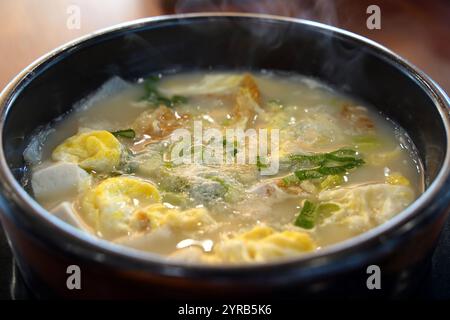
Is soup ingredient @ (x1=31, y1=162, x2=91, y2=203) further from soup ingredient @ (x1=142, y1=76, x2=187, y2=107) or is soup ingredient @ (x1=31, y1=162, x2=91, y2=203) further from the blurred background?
the blurred background

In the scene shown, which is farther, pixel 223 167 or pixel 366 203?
pixel 223 167

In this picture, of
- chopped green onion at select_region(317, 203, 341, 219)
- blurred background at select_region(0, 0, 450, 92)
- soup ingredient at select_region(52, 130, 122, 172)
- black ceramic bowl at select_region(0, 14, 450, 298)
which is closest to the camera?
black ceramic bowl at select_region(0, 14, 450, 298)

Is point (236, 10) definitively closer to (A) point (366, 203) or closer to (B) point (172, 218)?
(A) point (366, 203)

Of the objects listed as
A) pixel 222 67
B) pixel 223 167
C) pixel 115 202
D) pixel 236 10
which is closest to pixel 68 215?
pixel 115 202

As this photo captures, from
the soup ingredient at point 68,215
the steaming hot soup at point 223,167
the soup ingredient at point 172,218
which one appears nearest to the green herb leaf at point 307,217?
the steaming hot soup at point 223,167

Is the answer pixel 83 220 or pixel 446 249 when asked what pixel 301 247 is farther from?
pixel 83 220

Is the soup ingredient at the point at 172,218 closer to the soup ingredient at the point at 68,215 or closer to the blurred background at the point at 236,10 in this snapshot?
the soup ingredient at the point at 68,215

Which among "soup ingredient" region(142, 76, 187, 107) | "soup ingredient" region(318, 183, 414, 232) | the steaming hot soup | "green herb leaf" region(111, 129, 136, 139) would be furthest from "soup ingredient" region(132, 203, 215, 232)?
"soup ingredient" region(142, 76, 187, 107)
